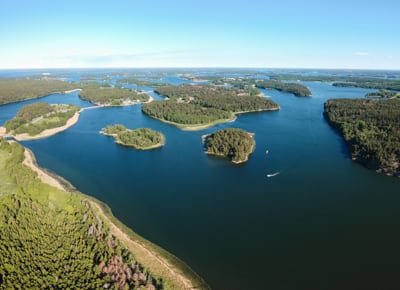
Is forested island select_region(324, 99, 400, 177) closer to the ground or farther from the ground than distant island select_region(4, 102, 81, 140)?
farther from the ground

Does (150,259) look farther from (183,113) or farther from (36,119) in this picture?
(36,119)

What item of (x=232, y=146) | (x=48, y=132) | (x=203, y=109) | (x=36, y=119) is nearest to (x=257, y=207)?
(x=232, y=146)

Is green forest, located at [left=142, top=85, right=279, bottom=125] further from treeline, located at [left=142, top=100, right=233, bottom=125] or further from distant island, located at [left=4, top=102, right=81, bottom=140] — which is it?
distant island, located at [left=4, top=102, right=81, bottom=140]

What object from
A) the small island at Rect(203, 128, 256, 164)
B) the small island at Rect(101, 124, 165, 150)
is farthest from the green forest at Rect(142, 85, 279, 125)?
the small island at Rect(203, 128, 256, 164)

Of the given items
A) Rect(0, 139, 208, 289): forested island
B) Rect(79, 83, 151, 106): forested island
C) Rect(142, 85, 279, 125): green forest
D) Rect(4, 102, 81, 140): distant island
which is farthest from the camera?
Rect(79, 83, 151, 106): forested island

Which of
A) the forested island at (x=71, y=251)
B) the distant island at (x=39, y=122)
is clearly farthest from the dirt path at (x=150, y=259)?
the distant island at (x=39, y=122)

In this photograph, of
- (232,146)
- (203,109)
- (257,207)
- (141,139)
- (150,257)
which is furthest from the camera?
(203,109)

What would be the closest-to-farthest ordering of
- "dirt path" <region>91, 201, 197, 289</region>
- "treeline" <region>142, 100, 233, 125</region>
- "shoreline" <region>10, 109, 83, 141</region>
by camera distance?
"dirt path" <region>91, 201, 197, 289</region>
"shoreline" <region>10, 109, 83, 141</region>
"treeline" <region>142, 100, 233, 125</region>
